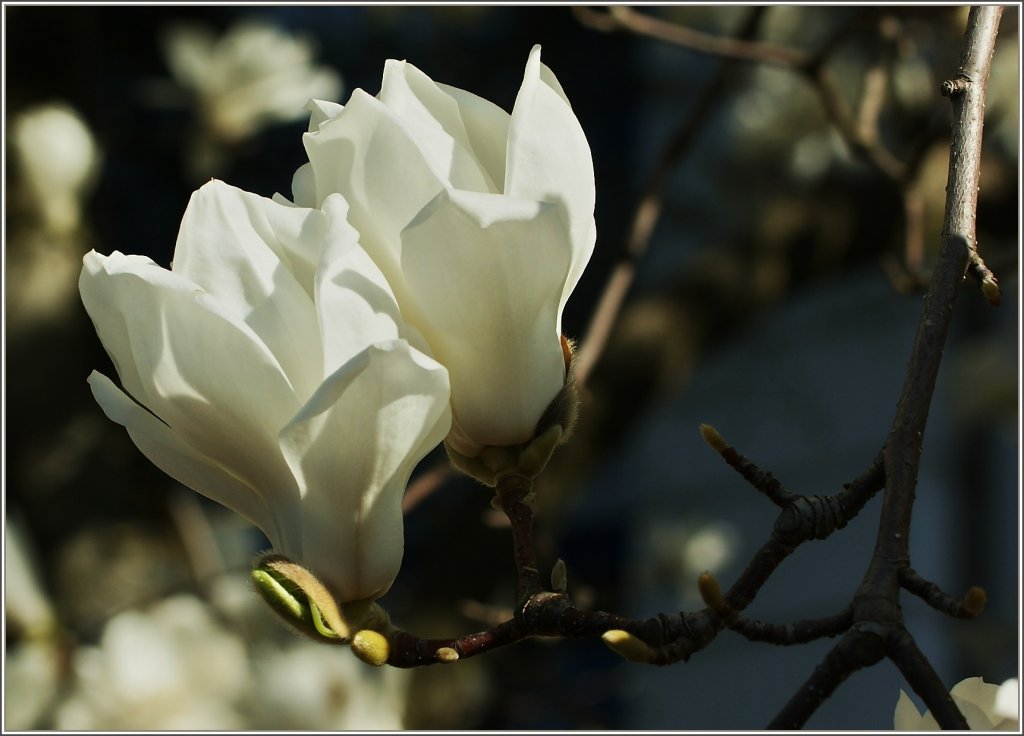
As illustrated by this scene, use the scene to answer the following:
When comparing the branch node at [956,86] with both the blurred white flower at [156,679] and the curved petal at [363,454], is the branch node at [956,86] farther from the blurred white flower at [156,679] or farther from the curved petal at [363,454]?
the blurred white flower at [156,679]

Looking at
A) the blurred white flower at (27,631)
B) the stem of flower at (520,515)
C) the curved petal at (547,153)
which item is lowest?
the blurred white flower at (27,631)

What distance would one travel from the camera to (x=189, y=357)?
13.8 inches

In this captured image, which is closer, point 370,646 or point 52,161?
point 370,646

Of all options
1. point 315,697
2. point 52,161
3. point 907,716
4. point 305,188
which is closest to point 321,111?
point 305,188

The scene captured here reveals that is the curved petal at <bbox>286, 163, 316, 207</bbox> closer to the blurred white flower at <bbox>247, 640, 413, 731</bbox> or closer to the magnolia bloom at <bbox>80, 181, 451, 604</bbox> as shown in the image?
the magnolia bloom at <bbox>80, 181, 451, 604</bbox>

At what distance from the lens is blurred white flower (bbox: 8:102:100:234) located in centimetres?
112

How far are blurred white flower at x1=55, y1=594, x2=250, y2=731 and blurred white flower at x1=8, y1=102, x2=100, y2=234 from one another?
390mm

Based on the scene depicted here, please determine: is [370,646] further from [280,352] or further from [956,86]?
[956,86]

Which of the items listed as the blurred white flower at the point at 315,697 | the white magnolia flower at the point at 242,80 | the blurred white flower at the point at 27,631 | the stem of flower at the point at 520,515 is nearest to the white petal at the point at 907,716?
the stem of flower at the point at 520,515

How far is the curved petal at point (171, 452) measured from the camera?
0.39 m

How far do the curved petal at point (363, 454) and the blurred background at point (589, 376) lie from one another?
1.03ft

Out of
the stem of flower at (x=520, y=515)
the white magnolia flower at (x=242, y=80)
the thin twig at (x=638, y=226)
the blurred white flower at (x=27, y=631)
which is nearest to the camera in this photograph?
the stem of flower at (x=520, y=515)

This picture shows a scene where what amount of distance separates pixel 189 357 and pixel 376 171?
0.08m

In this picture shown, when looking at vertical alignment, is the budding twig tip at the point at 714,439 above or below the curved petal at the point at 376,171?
below
